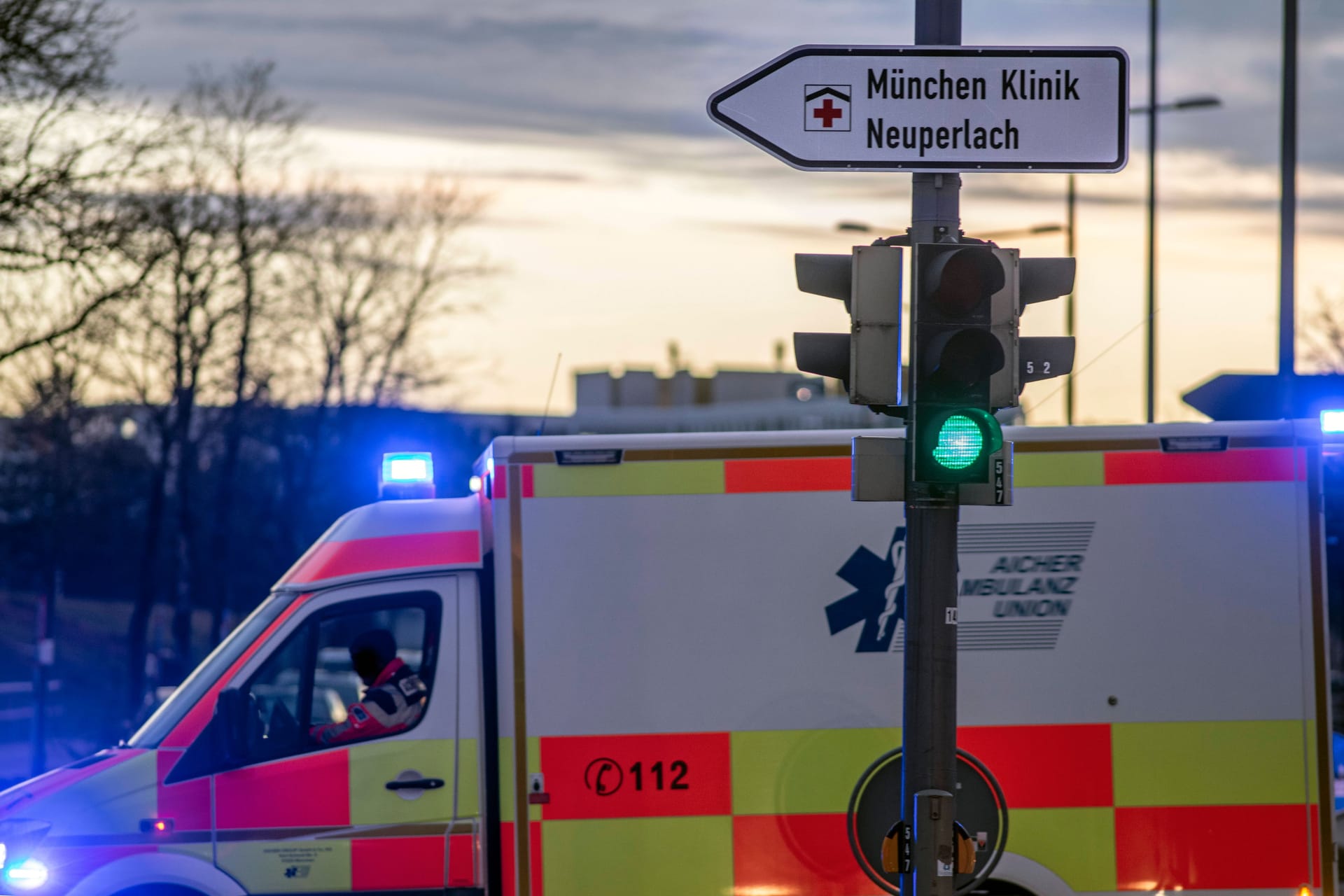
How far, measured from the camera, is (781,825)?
22.7 feet

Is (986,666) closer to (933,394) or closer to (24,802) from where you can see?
(933,394)

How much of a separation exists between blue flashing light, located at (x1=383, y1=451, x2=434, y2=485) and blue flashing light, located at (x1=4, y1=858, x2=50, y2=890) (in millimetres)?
2329

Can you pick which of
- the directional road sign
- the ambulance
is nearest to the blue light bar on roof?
the ambulance

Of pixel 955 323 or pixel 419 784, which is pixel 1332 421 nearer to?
pixel 955 323

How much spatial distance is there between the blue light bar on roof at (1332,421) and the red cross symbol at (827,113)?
9.84ft

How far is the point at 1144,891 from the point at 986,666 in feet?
3.93

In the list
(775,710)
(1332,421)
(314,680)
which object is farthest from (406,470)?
(1332,421)

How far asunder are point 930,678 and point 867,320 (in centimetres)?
129

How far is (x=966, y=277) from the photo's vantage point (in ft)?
18.3

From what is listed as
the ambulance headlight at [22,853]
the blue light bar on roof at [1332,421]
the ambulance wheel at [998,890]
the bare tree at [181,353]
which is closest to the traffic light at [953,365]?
the ambulance wheel at [998,890]

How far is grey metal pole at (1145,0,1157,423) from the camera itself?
21359 millimetres

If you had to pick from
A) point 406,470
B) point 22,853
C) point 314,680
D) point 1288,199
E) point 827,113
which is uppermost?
point 1288,199

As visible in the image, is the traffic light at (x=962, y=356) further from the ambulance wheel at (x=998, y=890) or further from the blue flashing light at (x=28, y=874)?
the blue flashing light at (x=28, y=874)

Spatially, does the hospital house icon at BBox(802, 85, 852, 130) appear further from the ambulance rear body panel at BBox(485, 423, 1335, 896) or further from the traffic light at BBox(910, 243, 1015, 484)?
the ambulance rear body panel at BBox(485, 423, 1335, 896)
